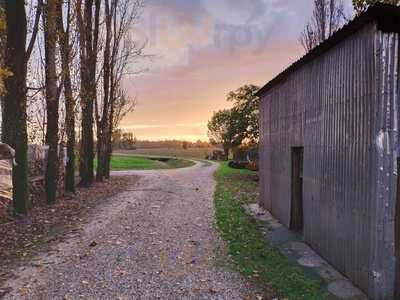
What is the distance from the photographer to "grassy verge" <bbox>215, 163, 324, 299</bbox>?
18.4 feet

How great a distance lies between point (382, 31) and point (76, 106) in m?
11.5

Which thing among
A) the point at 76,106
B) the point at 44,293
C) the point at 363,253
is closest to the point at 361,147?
the point at 363,253

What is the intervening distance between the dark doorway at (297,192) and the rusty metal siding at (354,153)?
2.77ft

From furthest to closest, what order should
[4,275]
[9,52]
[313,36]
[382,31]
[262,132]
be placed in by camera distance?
[313,36]
[262,132]
[9,52]
[4,275]
[382,31]

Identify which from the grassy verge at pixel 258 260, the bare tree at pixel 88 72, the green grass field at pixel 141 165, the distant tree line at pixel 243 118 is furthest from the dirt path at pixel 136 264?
the green grass field at pixel 141 165

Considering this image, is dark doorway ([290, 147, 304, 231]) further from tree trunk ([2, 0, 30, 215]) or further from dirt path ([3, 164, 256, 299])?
tree trunk ([2, 0, 30, 215])

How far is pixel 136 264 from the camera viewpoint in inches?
263

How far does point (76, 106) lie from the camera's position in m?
14.2

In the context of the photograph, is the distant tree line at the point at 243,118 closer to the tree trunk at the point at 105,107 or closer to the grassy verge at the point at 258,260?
the tree trunk at the point at 105,107

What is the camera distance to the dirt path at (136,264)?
18.0ft

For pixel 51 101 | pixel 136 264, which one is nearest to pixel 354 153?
pixel 136 264

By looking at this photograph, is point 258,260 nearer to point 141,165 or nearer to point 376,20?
point 376,20

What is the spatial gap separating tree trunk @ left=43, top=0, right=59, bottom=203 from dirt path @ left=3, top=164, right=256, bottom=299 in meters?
2.69

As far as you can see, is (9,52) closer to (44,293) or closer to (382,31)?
(44,293)
